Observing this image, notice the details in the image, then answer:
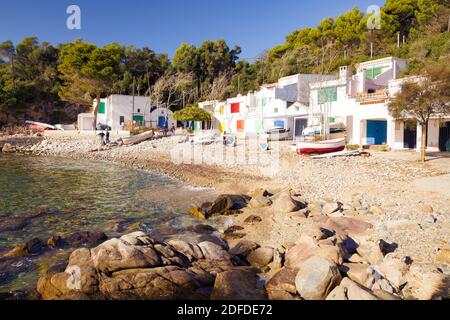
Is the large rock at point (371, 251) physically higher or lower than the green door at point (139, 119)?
lower

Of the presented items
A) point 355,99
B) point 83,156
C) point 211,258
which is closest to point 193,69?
point 83,156

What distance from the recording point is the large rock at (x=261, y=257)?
7.77 m

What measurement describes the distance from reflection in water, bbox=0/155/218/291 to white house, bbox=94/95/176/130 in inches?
1073

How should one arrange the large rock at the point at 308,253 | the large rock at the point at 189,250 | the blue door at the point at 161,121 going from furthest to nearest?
the blue door at the point at 161,121
the large rock at the point at 189,250
the large rock at the point at 308,253

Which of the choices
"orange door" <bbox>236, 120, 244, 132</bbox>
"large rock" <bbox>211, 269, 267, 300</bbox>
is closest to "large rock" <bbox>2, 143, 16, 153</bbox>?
"orange door" <bbox>236, 120, 244, 132</bbox>

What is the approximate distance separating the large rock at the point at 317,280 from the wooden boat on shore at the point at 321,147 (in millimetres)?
17906

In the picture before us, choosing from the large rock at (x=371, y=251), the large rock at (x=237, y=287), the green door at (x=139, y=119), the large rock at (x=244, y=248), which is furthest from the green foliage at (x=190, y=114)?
the large rock at (x=237, y=287)

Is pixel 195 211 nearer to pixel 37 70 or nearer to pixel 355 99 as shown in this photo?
pixel 355 99

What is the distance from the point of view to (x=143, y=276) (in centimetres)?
642

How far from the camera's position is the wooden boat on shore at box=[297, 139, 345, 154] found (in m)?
23.4

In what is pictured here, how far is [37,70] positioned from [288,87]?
45506 millimetres

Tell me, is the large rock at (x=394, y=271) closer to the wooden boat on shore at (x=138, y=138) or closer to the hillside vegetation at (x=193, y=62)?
the wooden boat on shore at (x=138, y=138)

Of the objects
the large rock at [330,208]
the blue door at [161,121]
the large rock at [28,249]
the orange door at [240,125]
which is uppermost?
the blue door at [161,121]
